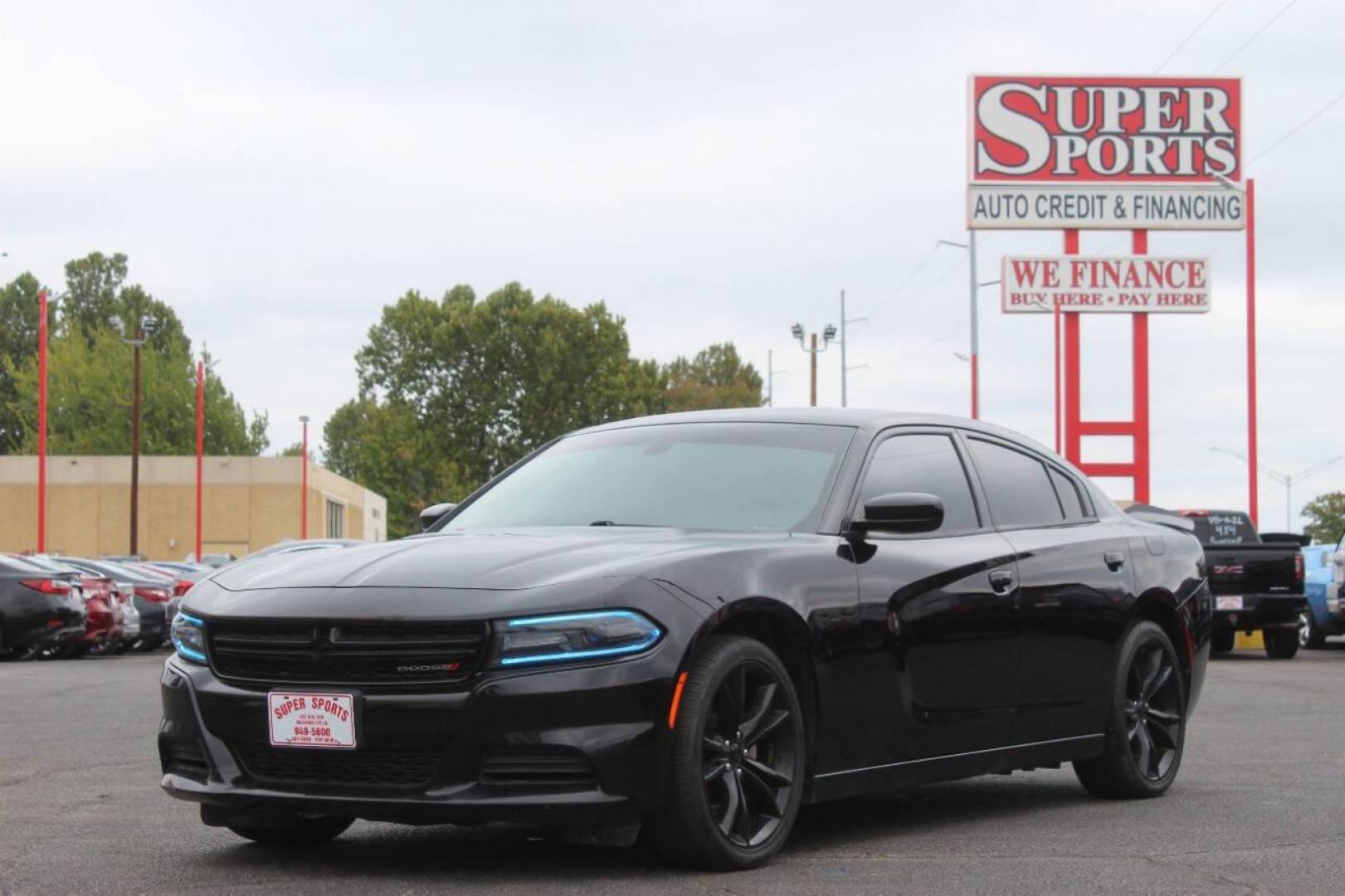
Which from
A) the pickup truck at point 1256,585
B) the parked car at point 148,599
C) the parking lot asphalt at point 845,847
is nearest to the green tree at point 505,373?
the parked car at point 148,599

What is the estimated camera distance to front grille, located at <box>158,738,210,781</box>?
252 inches

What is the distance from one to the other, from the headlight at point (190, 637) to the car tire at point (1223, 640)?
19266 mm

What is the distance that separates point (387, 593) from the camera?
6.12 metres

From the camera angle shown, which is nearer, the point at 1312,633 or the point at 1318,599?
the point at 1318,599

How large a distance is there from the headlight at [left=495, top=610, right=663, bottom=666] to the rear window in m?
19.4

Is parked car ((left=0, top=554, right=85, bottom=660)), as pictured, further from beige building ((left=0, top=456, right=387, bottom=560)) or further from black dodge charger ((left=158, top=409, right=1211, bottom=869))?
beige building ((left=0, top=456, right=387, bottom=560))

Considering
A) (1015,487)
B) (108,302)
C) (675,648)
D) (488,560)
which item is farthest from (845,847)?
(108,302)

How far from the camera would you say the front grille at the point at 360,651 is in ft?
19.6

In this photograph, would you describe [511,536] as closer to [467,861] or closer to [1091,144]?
[467,861]

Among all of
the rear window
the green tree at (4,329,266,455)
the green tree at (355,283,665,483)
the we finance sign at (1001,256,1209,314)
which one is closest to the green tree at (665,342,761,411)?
the green tree at (355,283,665,483)

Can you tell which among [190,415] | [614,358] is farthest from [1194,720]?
[190,415]

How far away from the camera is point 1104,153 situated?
42.4 m

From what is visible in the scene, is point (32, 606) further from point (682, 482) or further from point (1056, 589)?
point (682, 482)

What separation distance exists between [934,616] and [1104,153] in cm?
3640
